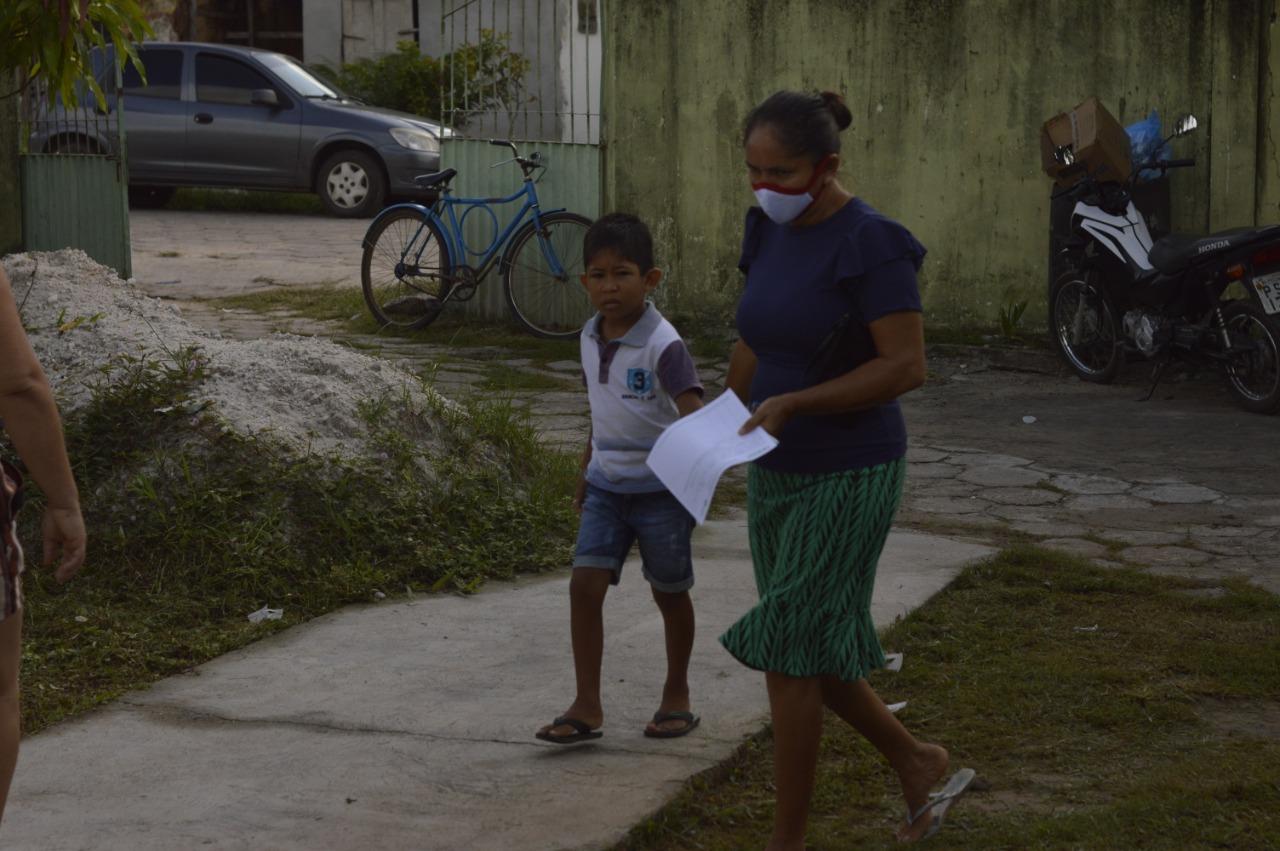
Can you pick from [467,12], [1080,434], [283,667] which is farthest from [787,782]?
[467,12]

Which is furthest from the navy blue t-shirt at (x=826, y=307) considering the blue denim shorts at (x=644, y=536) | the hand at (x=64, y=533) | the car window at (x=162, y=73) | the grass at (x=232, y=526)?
the car window at (x=162, y=73)

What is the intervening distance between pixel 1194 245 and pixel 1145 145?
1224mm

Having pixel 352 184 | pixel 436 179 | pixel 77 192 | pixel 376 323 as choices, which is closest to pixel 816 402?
pixel 436 179

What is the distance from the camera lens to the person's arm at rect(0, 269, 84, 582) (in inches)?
121

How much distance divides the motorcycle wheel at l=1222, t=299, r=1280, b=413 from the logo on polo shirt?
17.6 feet

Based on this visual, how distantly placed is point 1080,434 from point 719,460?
5636 mm

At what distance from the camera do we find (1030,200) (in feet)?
35.0

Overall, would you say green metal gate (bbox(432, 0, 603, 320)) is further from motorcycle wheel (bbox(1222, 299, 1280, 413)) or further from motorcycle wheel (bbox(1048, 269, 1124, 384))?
motorcycle wheel (bbox(1222, 299, 1280, 413))

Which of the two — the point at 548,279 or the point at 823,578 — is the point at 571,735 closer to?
the point at 823,578

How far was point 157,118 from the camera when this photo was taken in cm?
1831

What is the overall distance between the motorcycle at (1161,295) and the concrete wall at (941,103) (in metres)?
0.39

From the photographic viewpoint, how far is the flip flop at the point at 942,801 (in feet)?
12.6

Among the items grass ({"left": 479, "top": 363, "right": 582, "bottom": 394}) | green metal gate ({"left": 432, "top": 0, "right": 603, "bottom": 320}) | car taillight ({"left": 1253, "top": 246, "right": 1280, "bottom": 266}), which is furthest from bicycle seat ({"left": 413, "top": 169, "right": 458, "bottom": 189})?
car taillight ({"left": 1253, "top": 246, "right": 1280, "bottom": 266})

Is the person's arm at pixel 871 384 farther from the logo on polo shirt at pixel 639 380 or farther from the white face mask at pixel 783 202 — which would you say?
the logo on polo shirt at pixel 639 380
